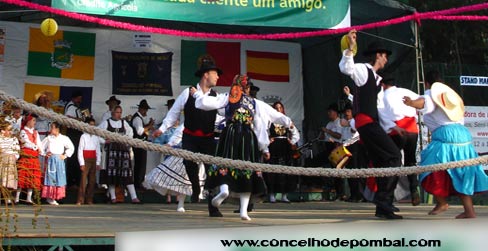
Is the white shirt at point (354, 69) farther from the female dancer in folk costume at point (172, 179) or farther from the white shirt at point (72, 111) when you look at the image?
the white shirt at point (72, 111)

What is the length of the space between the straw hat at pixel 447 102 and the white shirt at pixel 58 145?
586 centimetres

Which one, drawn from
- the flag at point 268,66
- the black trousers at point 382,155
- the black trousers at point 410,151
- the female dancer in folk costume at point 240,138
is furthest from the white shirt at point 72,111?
the black trousers at point 382,155

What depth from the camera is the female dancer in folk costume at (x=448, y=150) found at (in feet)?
22.1

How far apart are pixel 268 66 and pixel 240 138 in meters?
6.29

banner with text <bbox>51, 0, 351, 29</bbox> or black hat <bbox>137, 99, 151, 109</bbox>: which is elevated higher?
banner with text <bbox>51, 0, 351, 29</bbox>

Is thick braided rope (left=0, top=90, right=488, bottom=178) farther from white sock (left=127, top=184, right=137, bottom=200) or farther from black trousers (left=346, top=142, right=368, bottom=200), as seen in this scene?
white sock (left=127, top=184, right=137, bottom=200)

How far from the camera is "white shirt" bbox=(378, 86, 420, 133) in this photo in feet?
27.4

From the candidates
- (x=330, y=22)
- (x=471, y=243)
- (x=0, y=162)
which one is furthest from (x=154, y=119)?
(x=471, y=243)

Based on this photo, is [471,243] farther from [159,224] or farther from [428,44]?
[428,44]

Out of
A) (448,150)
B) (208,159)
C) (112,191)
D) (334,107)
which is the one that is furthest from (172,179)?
→ (208,159)

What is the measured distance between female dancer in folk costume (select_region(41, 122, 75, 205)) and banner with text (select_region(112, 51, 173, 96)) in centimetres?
199

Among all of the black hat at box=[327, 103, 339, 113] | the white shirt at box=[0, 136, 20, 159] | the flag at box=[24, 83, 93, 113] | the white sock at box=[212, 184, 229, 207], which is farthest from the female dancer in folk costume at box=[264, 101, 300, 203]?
the white shirt at box=[0, 136, 20, 159]

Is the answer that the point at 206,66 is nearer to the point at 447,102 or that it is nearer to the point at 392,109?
the point at 392,109

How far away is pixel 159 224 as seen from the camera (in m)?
6.59
